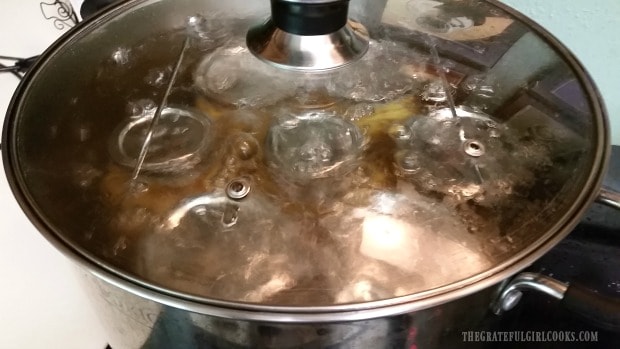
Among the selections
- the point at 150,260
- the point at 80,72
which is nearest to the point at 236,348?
the point at 150,260

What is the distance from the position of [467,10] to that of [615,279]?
0.46m

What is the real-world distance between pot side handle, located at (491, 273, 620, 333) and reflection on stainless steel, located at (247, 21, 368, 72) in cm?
34

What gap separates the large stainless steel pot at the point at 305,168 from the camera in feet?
1.96

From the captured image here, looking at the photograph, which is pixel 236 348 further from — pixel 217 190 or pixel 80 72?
pixel 80 72

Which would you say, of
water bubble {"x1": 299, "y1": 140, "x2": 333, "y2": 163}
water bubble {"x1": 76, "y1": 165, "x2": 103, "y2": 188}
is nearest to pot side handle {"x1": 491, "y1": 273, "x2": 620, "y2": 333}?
water bubble {"x1": 299, "y1": 140, "x2": 333, "y2": 163}

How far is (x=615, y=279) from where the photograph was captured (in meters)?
0.94

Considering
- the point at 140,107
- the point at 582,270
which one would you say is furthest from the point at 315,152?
the point at 582,270

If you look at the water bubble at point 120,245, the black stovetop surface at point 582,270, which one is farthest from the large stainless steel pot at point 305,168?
the black stovetop surface at point 582,270

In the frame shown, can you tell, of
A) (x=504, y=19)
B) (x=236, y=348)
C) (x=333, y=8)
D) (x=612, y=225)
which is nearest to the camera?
(x=236, y=348)

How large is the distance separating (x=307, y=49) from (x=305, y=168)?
172 mm

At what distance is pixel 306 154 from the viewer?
697 mm

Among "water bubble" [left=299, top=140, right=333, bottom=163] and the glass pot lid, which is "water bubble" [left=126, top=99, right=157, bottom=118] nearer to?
the glass pot lid

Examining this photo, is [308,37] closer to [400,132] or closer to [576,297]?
[400,132]

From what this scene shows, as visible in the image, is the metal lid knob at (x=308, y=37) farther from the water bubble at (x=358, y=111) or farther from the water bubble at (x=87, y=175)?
the water bubble at (x=87, y=175)
